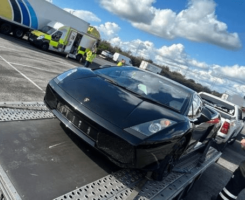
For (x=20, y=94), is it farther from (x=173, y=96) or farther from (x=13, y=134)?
(x=173, y=96)

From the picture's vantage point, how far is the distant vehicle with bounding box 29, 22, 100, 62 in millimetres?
16594

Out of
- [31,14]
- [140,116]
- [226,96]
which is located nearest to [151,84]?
[140,116]

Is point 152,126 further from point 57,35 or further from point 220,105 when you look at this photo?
point 57,35

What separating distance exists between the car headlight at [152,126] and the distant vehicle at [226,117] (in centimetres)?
472

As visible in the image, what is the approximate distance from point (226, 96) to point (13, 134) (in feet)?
95.2

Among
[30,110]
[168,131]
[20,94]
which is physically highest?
[168,131]

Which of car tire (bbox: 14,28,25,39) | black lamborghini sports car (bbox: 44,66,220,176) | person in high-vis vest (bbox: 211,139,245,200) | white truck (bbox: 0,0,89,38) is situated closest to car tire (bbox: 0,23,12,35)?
white truck (bbox: 0,0,89,38)

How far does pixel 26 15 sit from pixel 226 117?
16.1 m

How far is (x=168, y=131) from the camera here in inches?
90.3

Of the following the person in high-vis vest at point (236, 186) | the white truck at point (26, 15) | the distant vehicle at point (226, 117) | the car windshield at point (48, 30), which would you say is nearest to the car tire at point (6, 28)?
the white truck at point (26, 15)

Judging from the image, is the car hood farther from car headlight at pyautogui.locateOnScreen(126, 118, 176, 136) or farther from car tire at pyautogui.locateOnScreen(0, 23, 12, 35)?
car tire at pyautogui.locateOnScreen(0, 23, 12, 35)

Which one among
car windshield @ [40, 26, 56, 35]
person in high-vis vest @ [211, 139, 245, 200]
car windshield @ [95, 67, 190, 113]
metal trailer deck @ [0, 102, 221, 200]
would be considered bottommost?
metal trailer deck @ [0, 102, 221, 200]

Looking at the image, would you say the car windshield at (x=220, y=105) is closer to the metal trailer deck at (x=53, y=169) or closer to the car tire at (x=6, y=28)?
the metal trailer deck at (x=53, y=169)

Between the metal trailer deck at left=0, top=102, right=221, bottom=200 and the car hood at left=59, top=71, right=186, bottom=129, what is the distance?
525mm
